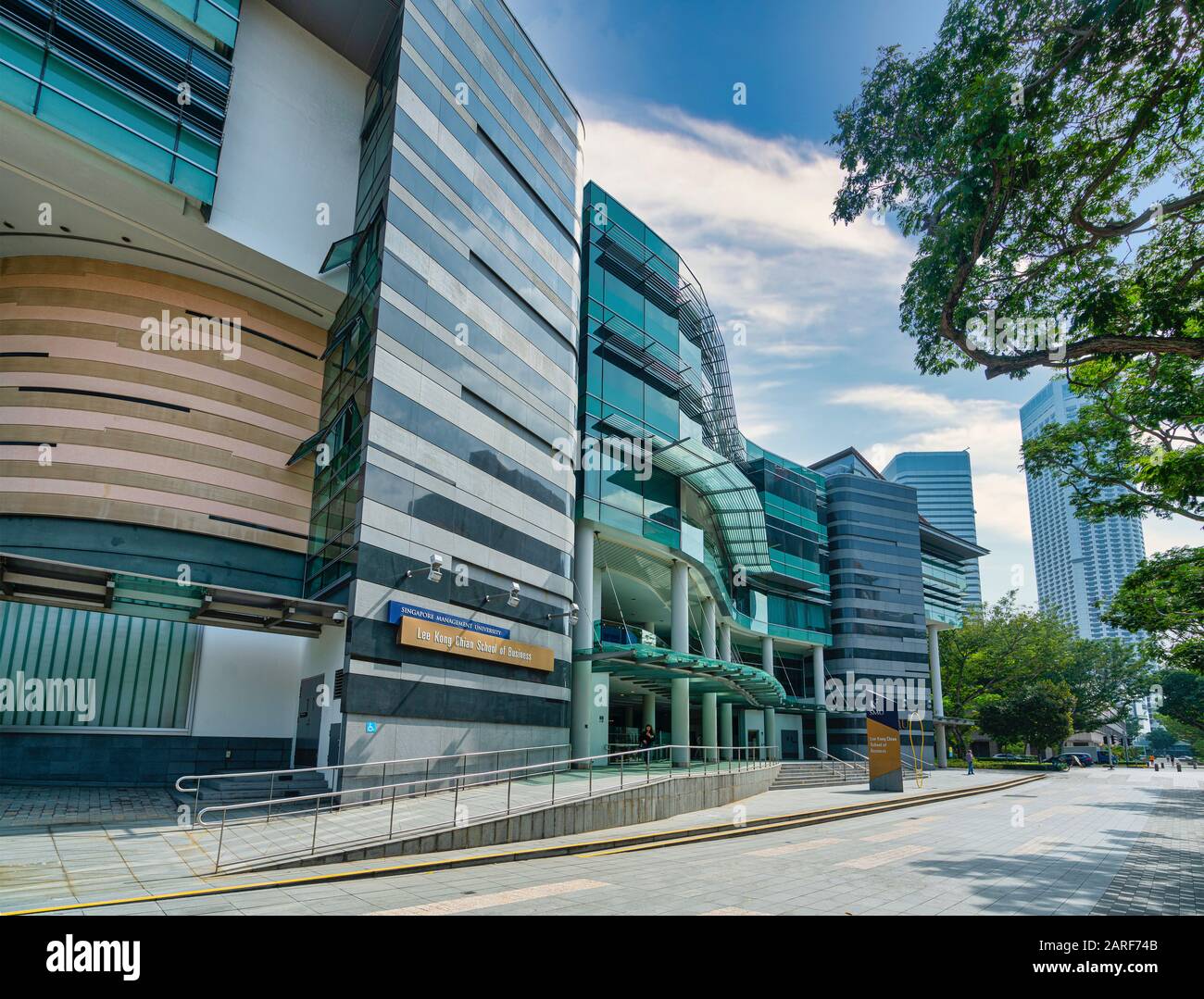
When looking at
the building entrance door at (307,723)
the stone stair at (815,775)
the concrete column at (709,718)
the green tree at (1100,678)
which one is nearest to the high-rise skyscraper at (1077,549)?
the green tree at (1100,678)

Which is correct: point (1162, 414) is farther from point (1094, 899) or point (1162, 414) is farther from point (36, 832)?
point (36, 832)

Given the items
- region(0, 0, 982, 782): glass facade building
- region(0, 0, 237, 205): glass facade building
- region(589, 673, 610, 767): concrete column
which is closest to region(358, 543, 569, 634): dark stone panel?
region(0, 0, 982, 782): glass facade building

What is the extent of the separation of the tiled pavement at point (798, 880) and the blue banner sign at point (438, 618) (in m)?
7.59

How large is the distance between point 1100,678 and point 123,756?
284 feet

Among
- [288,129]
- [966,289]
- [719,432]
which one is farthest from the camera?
[719,432]

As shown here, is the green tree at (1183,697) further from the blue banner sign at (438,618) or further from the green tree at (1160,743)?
the green tree at (1160,743)

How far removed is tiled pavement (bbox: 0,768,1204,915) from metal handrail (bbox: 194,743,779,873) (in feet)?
3.88

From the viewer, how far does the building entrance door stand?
19.0m

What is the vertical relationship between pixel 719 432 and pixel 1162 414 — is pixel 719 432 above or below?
above

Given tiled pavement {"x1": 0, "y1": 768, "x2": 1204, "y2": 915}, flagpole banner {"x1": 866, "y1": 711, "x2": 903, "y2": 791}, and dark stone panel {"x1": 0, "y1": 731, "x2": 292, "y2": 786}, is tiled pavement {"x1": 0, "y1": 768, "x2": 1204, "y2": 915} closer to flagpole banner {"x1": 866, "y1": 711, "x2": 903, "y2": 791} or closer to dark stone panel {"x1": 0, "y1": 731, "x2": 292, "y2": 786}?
flagpole banner {"x1": 866, "y1": 711, "x2": 903, "y2": 791}

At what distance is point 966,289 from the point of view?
12500mm

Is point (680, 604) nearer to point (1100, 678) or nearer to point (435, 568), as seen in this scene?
point (435, 568)
